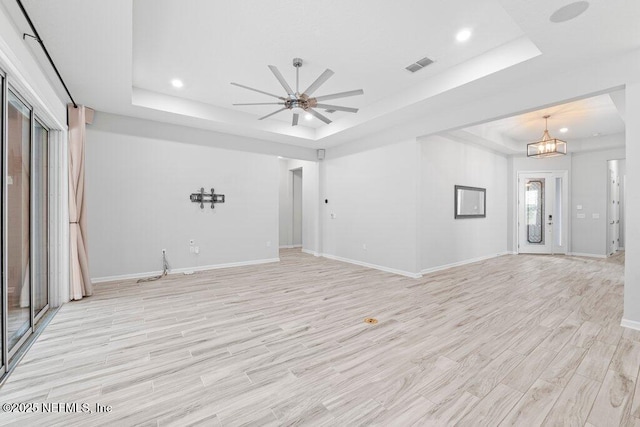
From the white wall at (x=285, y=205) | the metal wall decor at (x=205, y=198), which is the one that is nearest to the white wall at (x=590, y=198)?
the white wall at (x=285, y=205)

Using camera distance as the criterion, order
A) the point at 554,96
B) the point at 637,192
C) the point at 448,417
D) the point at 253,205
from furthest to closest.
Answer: the point at 253,205, the point at 554,96, the point at 637,192, the point at 448,417

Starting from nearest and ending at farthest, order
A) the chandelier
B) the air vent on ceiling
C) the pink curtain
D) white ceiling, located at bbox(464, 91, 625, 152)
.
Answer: the air vent on ceiling → the pink curtain → white ceiling, located at bbox(464, 91, 625, 152) → the chandelier

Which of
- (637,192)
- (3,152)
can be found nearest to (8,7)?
(3,152)

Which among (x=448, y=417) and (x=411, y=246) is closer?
(x=448, y=417)

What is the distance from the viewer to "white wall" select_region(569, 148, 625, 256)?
7.03 m

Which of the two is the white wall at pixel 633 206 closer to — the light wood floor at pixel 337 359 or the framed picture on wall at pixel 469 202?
the light wood floor at pixel 337 359

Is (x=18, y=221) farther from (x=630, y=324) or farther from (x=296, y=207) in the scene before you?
(x=296, y=207)

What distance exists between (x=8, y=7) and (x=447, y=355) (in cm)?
435

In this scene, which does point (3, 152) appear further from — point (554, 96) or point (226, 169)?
point (554, 96)

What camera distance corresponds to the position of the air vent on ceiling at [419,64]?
3.58 meters

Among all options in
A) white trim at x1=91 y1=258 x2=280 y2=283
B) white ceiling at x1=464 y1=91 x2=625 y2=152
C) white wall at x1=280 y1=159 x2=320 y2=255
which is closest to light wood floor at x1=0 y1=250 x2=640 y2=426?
white trim at x1=91 y1=258 x2=280 y2=283

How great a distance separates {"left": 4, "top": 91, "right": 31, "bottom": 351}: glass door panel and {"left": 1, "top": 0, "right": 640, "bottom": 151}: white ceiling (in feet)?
2.30

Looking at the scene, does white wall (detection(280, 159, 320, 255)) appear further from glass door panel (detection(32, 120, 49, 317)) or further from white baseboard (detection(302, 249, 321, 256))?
glass door panel (detection(32, 120, 49, 317))

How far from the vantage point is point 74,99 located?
3990 millimetres
